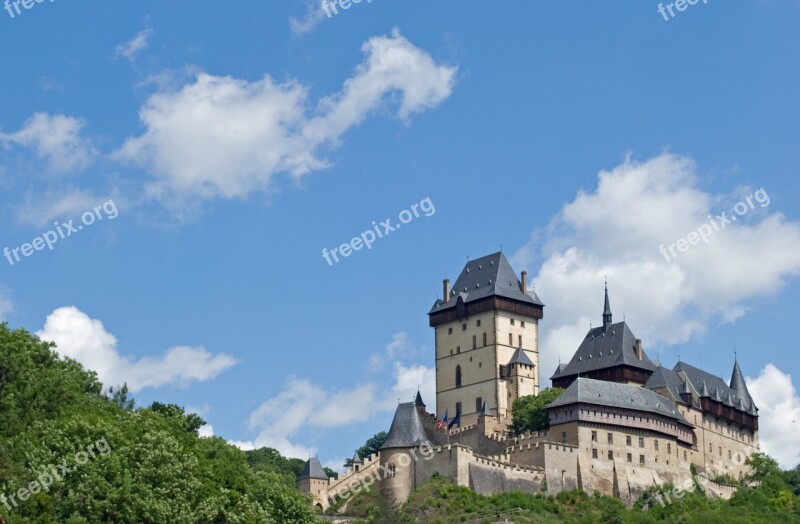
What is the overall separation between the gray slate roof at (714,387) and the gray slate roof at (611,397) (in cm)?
1036

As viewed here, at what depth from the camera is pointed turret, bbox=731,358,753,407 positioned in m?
110

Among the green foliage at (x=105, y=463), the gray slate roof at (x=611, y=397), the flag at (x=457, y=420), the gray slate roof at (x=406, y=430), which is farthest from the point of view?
the flag at (x=457, y=420)

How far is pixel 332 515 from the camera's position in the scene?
83.8m

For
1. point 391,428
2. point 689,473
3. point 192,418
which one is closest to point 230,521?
point 192,418

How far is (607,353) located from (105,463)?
5624 cm

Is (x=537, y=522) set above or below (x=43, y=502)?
above

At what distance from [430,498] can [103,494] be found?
34.9m

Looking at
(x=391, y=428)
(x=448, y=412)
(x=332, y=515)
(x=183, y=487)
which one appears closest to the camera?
(x=183, y=487)

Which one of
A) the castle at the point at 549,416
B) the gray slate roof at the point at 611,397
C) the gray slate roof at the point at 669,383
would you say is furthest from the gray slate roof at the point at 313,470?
the gray slate roof at the point at 669,383

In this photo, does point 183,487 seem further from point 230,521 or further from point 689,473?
point 689,473

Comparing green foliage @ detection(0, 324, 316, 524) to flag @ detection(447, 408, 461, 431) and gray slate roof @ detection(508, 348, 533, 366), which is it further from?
gray slate roof @ detection(508, 348, 533, 366)

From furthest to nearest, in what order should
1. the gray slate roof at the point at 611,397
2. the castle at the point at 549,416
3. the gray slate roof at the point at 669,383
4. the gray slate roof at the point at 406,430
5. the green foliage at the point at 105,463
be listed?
the gray slate roof at the point at 669,383 < the gray slate roof at the point at 611,397 < the gray slate roof at the point at 406,430 < the castle at the point at 549,416 < the green foliage at the point at 105,463

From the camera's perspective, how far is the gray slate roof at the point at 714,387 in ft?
342

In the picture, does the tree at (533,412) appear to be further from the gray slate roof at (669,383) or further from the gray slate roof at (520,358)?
the gray slate roof at (669,383)
